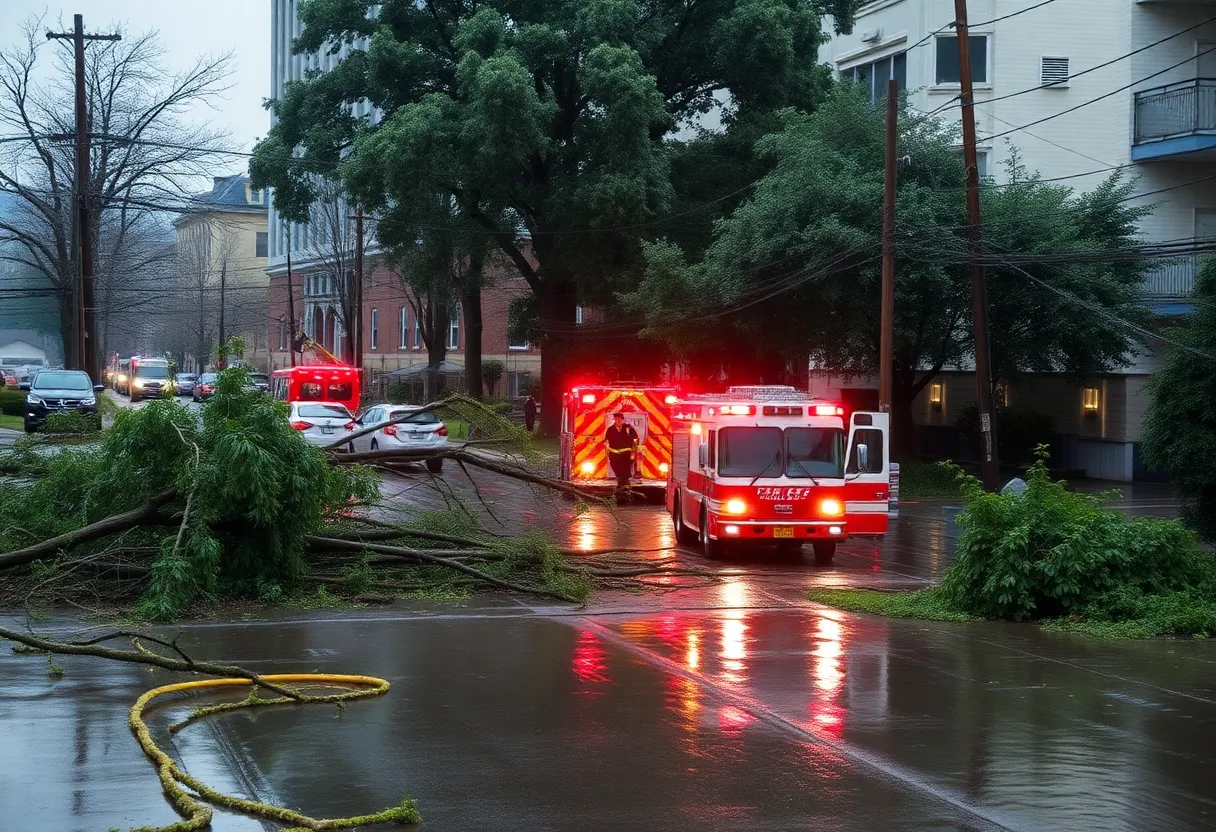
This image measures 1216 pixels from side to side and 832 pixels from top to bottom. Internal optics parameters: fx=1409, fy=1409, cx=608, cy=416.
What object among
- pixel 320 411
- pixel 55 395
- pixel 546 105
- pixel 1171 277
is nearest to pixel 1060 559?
pixel 1171 277

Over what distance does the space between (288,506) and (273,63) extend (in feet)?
290

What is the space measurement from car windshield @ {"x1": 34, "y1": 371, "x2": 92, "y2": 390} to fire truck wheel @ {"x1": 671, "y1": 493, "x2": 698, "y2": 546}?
95.8ft

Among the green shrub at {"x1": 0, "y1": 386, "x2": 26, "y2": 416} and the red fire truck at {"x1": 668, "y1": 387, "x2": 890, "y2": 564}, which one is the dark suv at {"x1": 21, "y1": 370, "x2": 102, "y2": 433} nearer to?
the green shrub at {"x1": 0, "y1": 386, "x2": 26, "y2": 416}

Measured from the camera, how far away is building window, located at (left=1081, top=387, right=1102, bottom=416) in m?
37.8

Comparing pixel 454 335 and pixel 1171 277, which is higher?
pixel 454 335

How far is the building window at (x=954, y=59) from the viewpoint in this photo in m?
39.1

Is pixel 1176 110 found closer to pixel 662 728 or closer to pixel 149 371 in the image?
pixel 662 728

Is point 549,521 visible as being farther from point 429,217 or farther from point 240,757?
Answer: point 429,217

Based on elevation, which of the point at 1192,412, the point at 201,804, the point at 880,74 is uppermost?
the point at 880,74

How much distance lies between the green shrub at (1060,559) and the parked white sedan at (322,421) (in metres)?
20.8

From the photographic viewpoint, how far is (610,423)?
2942 cm

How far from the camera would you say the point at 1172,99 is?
3581 cm

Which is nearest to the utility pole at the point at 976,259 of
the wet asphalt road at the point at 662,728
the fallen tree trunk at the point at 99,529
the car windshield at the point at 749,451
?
the car windshield at the point at 749,451

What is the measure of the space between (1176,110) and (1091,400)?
7.82m
